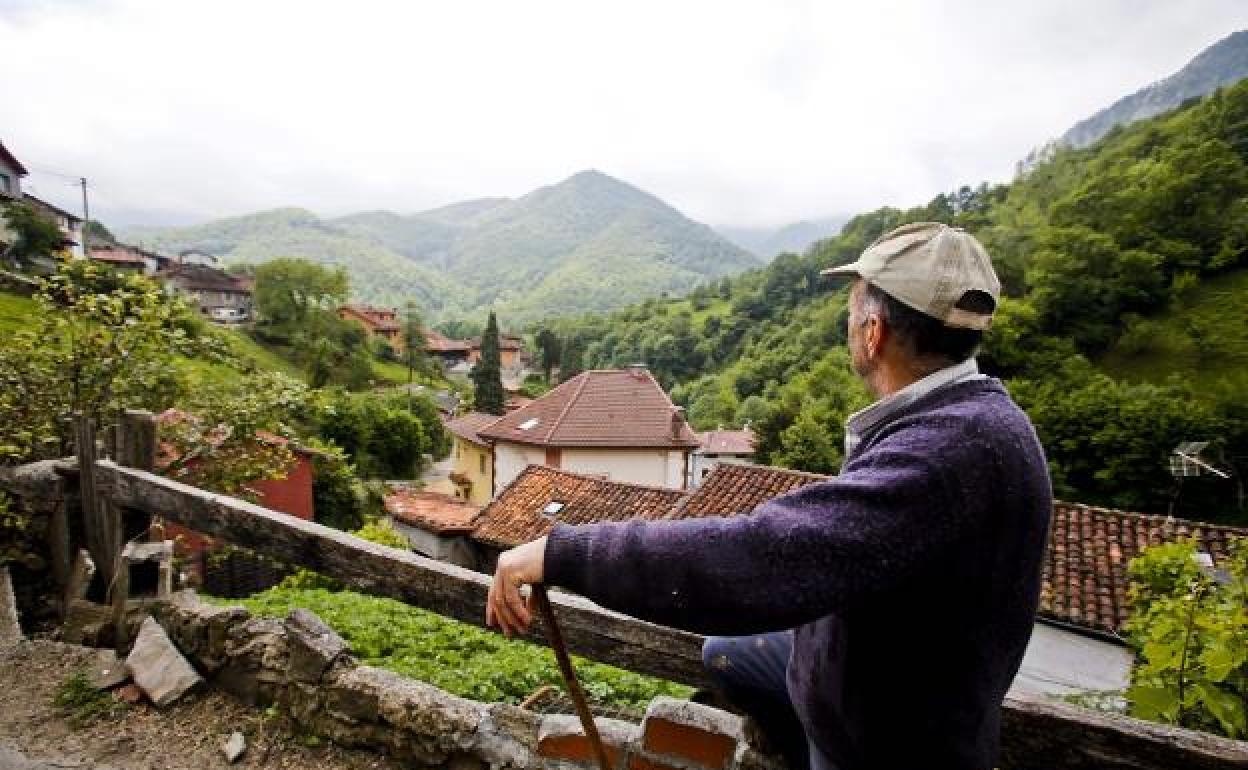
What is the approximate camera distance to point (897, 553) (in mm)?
1043

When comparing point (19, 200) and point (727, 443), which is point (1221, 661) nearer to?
point (727, 443)

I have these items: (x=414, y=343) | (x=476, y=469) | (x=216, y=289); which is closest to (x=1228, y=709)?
(x=476, y=469)

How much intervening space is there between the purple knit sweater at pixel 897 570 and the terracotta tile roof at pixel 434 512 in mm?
17303

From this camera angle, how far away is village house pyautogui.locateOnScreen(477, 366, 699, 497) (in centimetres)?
2430

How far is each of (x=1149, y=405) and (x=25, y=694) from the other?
35266 millimetres

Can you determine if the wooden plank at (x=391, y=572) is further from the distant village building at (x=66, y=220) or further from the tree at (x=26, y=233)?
the distant village building at (x=66, y=220)

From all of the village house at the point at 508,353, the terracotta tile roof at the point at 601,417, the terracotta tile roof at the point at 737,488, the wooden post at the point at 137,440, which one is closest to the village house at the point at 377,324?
the village house at the point at 508,353

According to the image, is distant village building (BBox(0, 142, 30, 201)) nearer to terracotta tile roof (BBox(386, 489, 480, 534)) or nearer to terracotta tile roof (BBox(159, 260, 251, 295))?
terracotta tile roof (BBox(159, 260, 251, 295))

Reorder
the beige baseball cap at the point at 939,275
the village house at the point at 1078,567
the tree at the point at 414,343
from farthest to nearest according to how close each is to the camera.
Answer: the tree at the point at 414,343 < the village house at the point at 1078,567 < the beige baseball cap at the point at 939,275

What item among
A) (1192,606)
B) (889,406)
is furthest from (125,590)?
(1192,606)

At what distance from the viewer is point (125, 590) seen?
12.1 ft

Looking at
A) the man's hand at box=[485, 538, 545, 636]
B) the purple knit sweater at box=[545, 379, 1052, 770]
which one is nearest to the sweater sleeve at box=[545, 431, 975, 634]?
the purple knit sweater at box=[545, 379, 1052, 770]

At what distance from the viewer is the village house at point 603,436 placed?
2430 centimetres

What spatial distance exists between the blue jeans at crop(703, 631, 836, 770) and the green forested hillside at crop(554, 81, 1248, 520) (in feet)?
79.4
